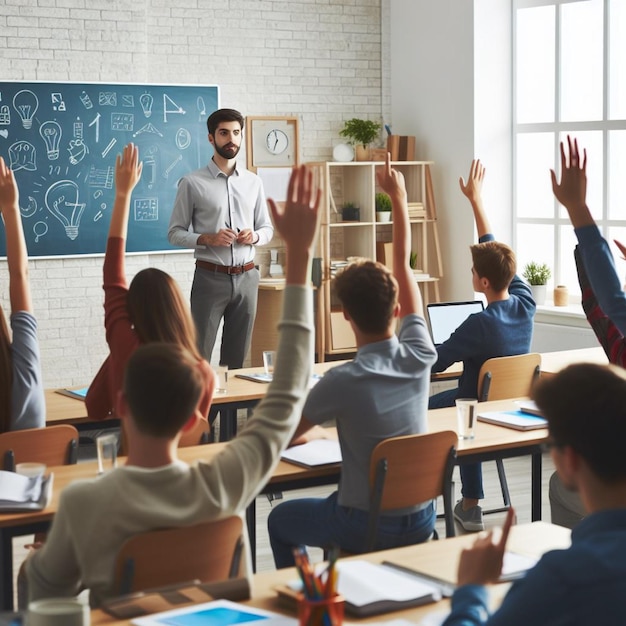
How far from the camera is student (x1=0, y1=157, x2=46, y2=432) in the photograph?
134 inches

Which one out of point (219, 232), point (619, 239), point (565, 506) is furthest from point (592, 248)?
point (619, 239)

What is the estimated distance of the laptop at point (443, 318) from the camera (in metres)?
5.66

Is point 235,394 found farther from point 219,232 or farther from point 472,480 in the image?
point 219,232

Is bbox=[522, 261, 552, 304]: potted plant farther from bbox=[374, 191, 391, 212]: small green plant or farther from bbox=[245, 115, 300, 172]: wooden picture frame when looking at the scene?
bbox=[245, 115, 300, 172]: wooden picture frame

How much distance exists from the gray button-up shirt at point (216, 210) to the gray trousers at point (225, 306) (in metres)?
0.12

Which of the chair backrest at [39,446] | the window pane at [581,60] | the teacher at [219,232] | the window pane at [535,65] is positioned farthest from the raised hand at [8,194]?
the window pane at [535,65]

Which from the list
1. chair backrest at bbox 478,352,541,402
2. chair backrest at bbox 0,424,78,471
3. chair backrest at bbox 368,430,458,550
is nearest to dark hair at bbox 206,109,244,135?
chair backrest at bbox 478,352,541,402

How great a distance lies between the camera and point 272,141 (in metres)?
8.68

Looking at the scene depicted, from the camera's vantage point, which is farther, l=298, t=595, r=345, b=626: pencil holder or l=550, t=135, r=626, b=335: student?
l=550, t=135, r=626, b=335: student

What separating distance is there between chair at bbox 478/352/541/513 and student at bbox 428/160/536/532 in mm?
121

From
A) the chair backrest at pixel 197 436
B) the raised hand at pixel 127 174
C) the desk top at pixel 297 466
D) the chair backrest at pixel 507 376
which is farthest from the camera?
the chair backrest at pixel 507 376

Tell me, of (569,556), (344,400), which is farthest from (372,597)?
(344,400)

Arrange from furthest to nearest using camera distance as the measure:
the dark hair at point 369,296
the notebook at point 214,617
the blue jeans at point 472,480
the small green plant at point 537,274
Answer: the small green plant at point 537,274
the blue jeans at point 472,480
the dark hair at point 369,296
the notebook at point 214,617

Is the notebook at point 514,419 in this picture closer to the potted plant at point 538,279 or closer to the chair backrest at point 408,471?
the chair backrest at point 408,471
